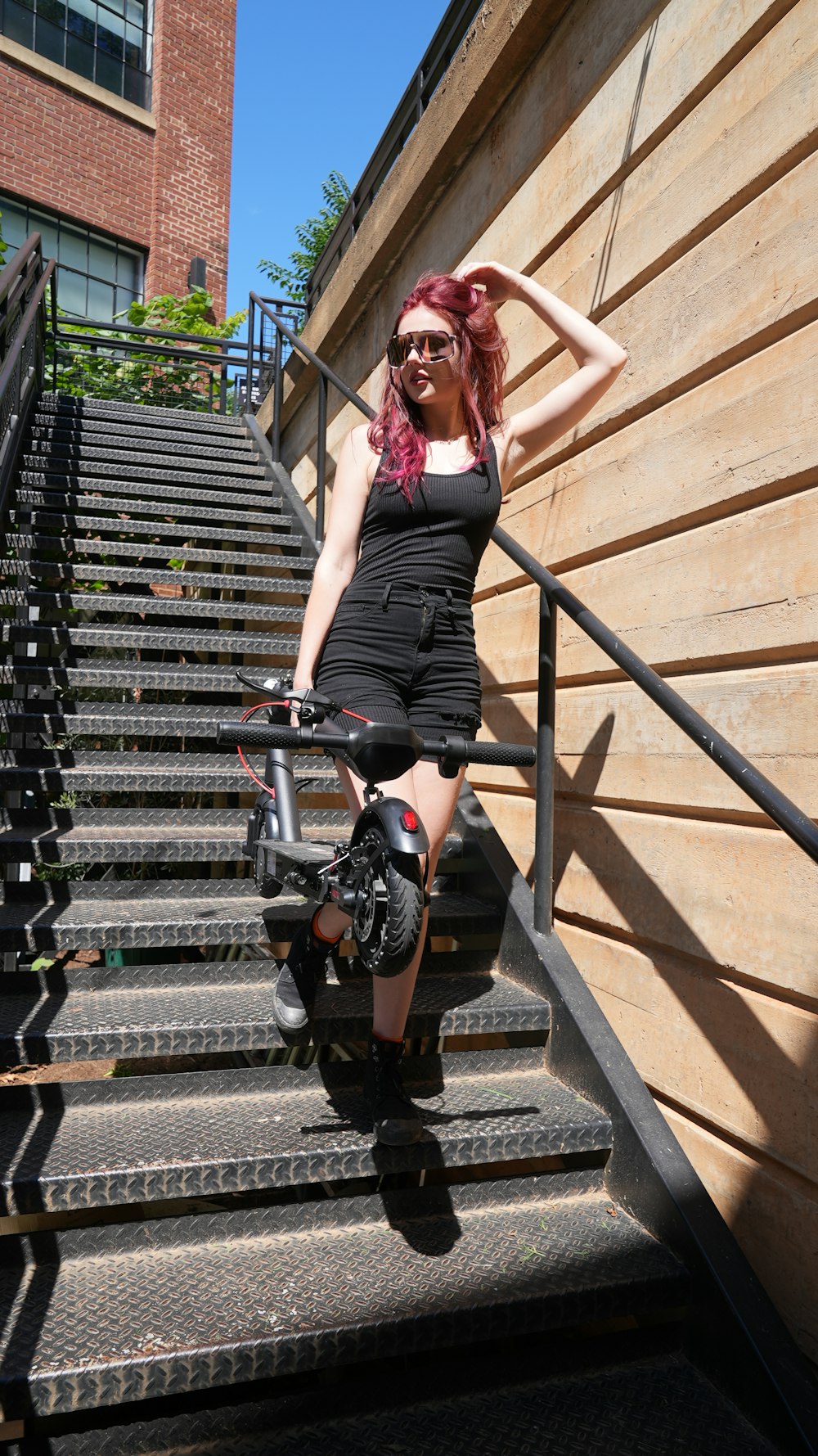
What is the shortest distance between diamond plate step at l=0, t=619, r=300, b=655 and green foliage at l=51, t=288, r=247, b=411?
630cm

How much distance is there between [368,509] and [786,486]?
35.8 inches

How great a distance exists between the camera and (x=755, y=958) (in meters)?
2.16

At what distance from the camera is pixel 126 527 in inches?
208

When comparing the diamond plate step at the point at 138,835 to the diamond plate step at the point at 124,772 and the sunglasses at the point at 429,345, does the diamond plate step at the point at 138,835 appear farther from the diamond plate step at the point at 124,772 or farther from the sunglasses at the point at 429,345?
the sunglasses at the point at 429,345

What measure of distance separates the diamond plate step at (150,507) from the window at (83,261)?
27.9 ft

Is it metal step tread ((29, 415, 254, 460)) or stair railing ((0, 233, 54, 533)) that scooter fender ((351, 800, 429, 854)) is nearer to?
stair railing ((0, 233, 54, 533))

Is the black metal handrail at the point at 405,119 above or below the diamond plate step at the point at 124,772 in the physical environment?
above

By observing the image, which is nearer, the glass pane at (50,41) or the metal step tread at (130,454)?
the metal step tread at (130,454)

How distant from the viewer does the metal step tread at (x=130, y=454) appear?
237 inches

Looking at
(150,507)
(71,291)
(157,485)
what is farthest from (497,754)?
(71,291)

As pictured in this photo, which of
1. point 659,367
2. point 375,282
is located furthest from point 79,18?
point 659,367

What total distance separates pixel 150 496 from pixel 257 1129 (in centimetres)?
448

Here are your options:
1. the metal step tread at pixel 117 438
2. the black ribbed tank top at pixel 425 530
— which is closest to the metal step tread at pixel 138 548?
the metal step tread at pixel 117 438

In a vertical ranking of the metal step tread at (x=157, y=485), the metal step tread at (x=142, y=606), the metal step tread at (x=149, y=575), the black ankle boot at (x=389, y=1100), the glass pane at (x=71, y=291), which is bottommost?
the black ankle boot at (x=389, y=1100)
